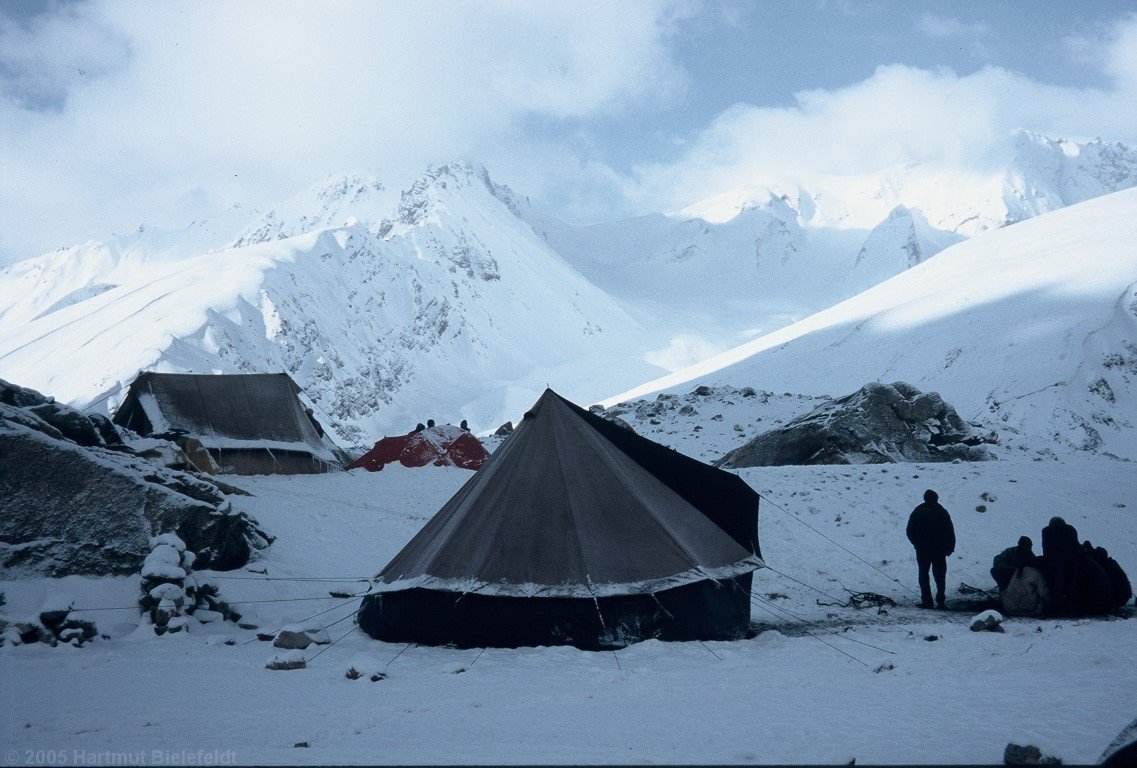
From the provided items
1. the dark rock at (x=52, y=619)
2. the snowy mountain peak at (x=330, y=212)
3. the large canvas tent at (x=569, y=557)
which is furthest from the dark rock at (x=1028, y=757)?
the snowy mountain peak at (x=330, y=212)

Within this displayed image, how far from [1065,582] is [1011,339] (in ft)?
79.5

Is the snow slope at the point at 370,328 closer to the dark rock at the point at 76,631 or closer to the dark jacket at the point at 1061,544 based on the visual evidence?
the dark rock at the point at 76,631

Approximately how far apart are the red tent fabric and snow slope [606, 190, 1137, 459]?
1266cm

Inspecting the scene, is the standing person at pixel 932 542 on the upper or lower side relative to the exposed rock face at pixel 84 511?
lower

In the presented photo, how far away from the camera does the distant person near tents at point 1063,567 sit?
885 cm

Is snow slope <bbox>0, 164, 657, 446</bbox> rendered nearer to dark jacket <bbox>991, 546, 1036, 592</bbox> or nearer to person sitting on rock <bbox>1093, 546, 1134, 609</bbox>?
dark jacket <bbox>991, 546, 1036, 592</bbox>

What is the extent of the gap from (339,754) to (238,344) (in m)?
84.5

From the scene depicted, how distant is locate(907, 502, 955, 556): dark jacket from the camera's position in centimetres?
955

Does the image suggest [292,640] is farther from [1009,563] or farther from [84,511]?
[1009,563]

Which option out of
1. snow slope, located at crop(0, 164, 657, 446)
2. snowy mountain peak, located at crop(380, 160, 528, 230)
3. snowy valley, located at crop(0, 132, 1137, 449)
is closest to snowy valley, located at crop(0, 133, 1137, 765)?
snowy valley, located at crop(0, 132, 1137, 449)

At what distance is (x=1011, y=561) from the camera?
9.59 meters

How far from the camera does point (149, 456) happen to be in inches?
498

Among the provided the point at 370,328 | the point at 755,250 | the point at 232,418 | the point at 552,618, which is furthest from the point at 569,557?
the point at 755,250

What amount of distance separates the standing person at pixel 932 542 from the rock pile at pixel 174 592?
7183mm
